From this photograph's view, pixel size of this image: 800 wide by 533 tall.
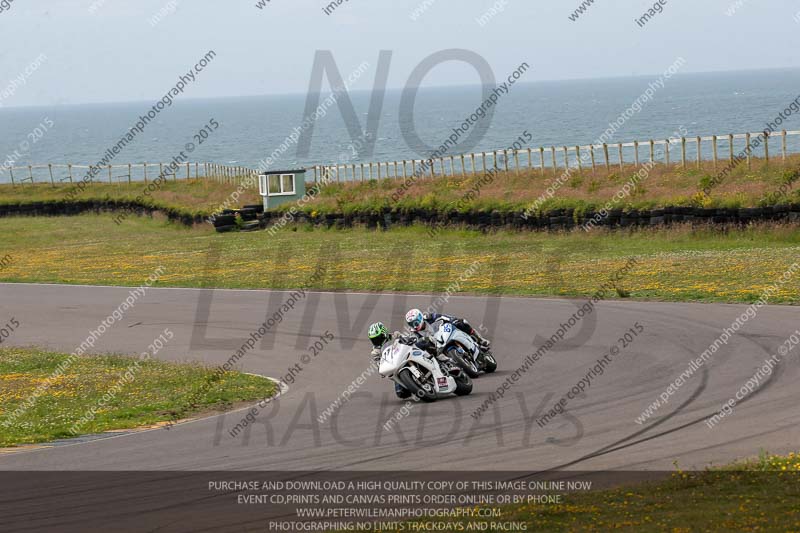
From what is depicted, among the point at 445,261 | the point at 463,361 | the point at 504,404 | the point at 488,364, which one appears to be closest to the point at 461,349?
the point at 463,361

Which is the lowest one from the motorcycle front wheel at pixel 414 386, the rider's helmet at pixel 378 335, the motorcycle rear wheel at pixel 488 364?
the motorcycle rear wheel at pixel 488 364

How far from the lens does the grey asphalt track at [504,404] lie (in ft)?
40.0

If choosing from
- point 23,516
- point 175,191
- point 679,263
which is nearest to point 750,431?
point 23,516

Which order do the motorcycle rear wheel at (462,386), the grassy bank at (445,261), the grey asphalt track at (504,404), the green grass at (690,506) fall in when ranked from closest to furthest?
1. the green grass at (690,506)
2. the grey asphalt track at (504,404)
3. the motorcycle rear wheel at (462,386)
4. the grassy bank at (445,261)

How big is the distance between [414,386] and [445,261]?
1915 centimetres

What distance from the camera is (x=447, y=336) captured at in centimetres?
1728

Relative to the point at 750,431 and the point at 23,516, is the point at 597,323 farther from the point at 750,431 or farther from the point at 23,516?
the point at 23,516

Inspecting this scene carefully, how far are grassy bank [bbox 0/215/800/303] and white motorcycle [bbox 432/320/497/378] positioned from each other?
26.0 ft

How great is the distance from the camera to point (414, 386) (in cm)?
1566

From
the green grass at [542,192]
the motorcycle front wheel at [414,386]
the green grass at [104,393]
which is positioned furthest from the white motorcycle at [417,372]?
the green grass at [542,192]

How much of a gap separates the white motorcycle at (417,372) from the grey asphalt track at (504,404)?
27cm

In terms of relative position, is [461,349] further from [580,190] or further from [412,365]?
[580,190]

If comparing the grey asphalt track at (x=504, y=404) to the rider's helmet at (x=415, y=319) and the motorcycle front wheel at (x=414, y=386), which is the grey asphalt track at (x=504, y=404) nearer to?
the motorcycle front wheel at (x=414, y=386)

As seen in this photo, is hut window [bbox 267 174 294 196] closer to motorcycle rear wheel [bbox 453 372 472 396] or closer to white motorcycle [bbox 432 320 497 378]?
white motorcycle [bbox 432 320 497 378]
